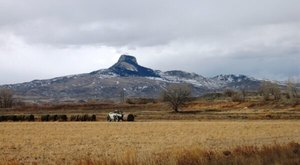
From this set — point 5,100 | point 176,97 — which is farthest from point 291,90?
point 5,100

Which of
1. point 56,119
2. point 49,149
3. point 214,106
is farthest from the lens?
point 214,106

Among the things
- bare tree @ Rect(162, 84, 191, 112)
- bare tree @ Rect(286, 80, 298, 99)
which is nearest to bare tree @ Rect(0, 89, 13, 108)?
bare tree @ Rect(162, 84, 191, 112)

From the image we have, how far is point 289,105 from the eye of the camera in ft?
450

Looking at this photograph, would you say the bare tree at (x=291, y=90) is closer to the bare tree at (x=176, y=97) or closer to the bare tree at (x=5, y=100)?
the bare tree at (x=176, y=97)

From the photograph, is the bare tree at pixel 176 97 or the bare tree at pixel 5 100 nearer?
the bare tree at pixel 176 97

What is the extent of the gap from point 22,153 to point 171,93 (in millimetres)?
108870

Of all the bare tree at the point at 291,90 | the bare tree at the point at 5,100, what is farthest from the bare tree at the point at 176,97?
the bare tree at the point at 5,100

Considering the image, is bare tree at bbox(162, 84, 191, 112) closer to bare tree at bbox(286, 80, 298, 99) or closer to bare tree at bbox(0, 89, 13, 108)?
bare tree at bbox(286, 80, 298, 99)

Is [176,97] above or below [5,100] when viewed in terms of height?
below

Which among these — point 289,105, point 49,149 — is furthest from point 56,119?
point 289,105

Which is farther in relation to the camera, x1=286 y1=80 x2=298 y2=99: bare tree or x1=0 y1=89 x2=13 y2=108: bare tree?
x1=0 y1=89 x2=13 y2=108: bare tree

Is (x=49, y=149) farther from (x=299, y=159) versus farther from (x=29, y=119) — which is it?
(x=29, y=119)

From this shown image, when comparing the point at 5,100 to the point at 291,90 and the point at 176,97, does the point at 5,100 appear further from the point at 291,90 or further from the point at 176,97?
the point at 291,90

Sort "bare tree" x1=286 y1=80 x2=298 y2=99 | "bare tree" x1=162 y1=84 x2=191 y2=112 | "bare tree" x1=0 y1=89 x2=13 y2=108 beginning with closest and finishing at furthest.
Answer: "bare tree" x1=162 y1=84 x2=191 y2=112
"bare tree" x1=286 y1=80 x2=298 y2=99
"bare tree" x1=0 y1=89 x2=13 y2=108
